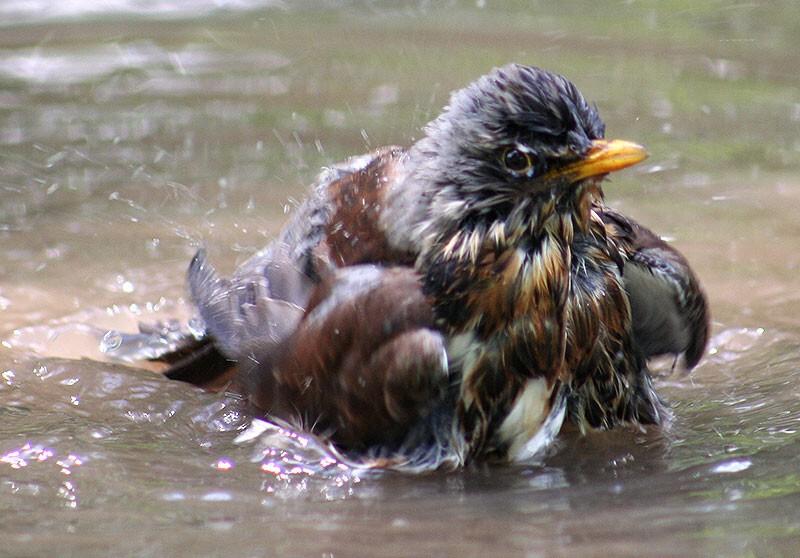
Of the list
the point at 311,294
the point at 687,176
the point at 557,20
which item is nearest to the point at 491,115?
the point at 311,294

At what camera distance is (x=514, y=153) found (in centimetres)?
407

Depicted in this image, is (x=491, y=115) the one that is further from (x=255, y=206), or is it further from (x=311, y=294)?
(x=255, y=206)

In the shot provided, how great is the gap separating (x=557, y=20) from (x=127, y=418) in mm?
5857

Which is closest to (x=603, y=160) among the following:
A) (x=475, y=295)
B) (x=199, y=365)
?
(x=475, y=295)

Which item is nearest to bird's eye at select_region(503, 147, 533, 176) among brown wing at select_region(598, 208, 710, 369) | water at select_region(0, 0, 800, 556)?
brown wing at select_region(598, 208, 710, 369)

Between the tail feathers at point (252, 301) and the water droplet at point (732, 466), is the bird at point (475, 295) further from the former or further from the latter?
the water droplet at point (732, 466)

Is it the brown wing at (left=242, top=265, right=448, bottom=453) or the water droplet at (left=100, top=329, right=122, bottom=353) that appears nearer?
the brown wing at (left=242, top=265, right=448, bottom=453)

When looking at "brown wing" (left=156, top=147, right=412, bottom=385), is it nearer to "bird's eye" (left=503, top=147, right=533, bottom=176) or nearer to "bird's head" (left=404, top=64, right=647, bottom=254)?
"bird's head" (left=404, top=64, right=647, bottom=254)

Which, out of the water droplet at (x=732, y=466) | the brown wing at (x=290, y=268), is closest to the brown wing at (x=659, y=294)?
the water droplet at (x=732, y=466)

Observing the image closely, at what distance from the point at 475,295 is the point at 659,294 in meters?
0.92

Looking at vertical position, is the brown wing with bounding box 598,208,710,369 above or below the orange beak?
below

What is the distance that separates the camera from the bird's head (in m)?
4.01

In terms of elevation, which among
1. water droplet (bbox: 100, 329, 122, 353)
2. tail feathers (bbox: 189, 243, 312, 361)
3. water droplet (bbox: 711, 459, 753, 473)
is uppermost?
tail feathers (bbox: 189, 243, 312, 361)

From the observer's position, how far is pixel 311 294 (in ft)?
14.9
